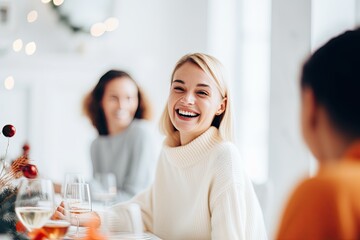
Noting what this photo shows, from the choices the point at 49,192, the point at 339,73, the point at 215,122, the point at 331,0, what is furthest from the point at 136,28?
the point at 339,73

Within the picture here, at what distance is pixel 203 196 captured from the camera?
6.58 ft

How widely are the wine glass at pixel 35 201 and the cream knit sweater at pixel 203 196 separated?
1.52ft

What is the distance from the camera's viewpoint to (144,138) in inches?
137

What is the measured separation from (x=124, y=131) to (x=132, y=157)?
7.3 inches

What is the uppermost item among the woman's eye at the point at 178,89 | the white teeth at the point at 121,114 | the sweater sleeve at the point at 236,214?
the woman's eye at the point at 178,89

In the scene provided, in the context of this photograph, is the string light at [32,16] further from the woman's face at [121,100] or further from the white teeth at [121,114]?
the white teeth at [121,114]

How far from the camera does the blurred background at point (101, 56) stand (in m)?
4.57

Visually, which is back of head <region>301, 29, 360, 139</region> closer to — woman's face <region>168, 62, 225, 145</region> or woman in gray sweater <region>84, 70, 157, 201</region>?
woman's face <region>168, 62, 225, 145</region>

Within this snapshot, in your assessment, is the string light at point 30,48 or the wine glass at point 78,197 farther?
the string light at point 30,48

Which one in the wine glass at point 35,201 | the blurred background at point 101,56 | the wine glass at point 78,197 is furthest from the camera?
the blurred background at point 101,56

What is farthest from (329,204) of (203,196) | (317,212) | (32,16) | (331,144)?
(32,16)

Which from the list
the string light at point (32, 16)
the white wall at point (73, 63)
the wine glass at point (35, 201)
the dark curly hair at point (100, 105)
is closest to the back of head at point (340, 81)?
the wine glass at point (35, 201)

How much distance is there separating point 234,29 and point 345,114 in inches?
154

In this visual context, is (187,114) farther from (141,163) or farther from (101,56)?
(101,56)
